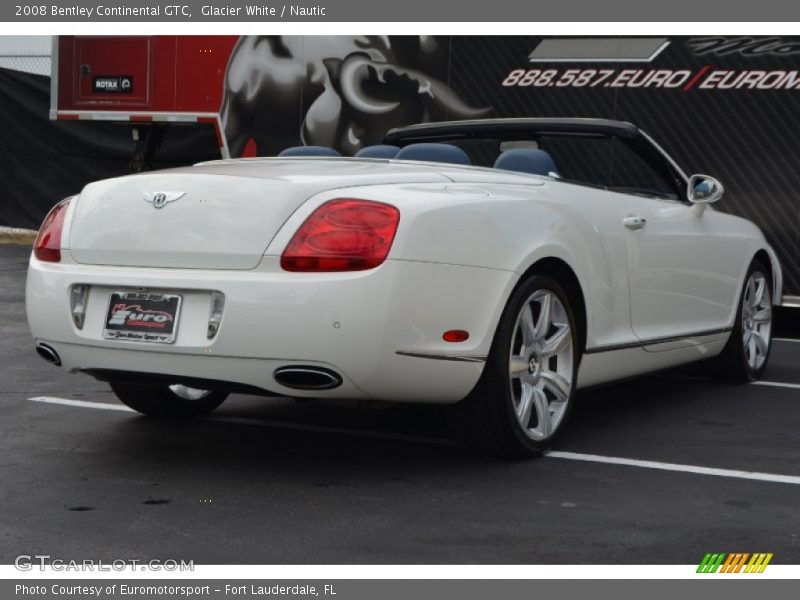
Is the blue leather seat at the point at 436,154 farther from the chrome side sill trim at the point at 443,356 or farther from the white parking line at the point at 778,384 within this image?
the white parking line at the point at 778,384

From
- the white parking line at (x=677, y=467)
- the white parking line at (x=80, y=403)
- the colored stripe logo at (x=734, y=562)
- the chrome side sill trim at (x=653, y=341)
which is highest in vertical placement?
the chrome side sill trim at (x=653, y=341)

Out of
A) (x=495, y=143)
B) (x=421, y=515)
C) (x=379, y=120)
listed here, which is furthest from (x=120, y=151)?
(x=421, y=515)

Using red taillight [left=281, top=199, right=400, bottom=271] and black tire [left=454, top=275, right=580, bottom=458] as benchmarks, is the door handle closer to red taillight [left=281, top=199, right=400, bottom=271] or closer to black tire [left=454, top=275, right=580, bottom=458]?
black tire [left=454, top=275, right=580, bottom=458]

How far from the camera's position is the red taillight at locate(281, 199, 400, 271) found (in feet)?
14.6

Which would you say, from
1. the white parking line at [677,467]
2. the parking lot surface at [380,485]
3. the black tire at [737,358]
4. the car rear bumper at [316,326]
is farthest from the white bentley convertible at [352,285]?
the black tire at [737,358]

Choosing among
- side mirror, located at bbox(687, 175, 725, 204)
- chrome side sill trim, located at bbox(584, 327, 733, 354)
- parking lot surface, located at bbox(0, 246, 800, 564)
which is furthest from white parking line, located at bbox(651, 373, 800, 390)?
side mirror, located at bbox(687, 175, 725, 204)

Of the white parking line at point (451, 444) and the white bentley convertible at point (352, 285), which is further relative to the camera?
the white parking line at point (451, 444)

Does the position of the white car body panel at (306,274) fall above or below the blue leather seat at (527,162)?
below

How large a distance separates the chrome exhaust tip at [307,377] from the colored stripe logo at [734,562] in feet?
4.47

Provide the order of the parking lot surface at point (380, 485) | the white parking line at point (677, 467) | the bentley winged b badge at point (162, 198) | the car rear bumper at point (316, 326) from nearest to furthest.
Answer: the parking lot surface at point (380, 485) → the car rear bumper at point (316, 326) → the bentley winged b badge at point (162, 198) → the white parking line at point (677, 467)

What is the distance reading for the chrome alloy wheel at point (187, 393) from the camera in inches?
233

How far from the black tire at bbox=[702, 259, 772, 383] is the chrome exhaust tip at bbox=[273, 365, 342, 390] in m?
3.31

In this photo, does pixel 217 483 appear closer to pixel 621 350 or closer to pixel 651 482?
pixel 651 482
